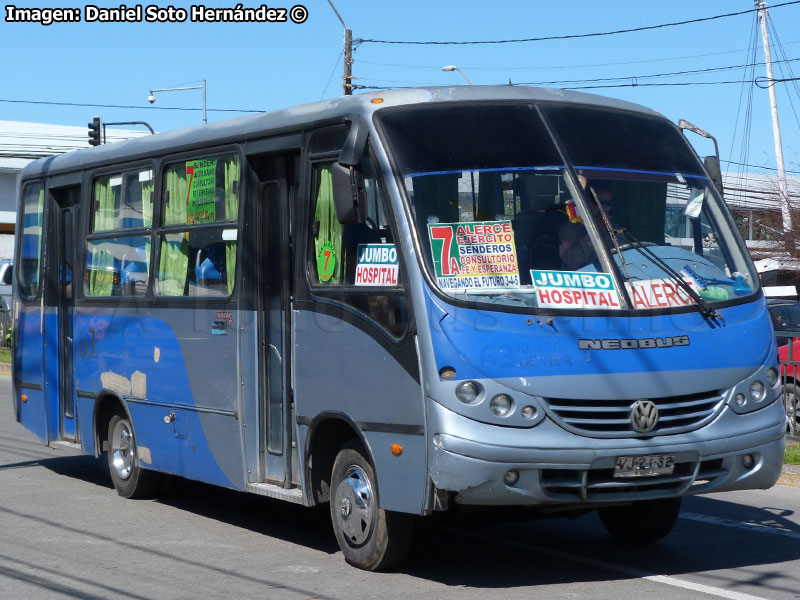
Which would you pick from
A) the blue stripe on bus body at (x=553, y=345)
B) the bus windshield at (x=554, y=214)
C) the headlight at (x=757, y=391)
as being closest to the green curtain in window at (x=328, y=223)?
the bus windshield at (x=554, y=214)

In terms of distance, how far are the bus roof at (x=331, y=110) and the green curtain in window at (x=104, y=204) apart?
21.3 inches

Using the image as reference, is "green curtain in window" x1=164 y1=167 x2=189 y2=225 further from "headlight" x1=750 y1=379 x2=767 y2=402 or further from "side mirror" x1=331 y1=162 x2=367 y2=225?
"headlight" x1=750 y1=379 x2=767 y2=402

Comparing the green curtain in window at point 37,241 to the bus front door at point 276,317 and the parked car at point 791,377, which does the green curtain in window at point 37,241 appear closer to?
the bus front door at point 276,317

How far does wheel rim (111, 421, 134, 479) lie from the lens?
10.6 metres

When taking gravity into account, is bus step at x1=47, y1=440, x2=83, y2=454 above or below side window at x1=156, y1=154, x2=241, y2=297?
below

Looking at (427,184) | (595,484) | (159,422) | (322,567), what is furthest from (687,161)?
(159,422)

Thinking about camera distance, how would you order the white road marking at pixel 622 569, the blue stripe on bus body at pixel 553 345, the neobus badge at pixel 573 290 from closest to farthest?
the blue stripe on bus body at pixel 553 345
the white road marking at pixel 622 569
the neobus badge at pixel 573 290

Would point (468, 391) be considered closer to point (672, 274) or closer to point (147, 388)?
point (672, 274)

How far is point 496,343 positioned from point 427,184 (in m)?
1.08

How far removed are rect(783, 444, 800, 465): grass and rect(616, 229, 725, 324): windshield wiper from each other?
443 cm

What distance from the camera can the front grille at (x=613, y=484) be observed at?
6742 mm

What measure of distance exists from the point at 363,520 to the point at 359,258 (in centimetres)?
157

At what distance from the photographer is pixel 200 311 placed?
9.36m

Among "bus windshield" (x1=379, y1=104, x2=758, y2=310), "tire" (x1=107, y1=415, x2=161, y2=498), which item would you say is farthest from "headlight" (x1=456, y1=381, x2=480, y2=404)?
"tire" (x1=107, y1=415, x2=161, y2=498)
